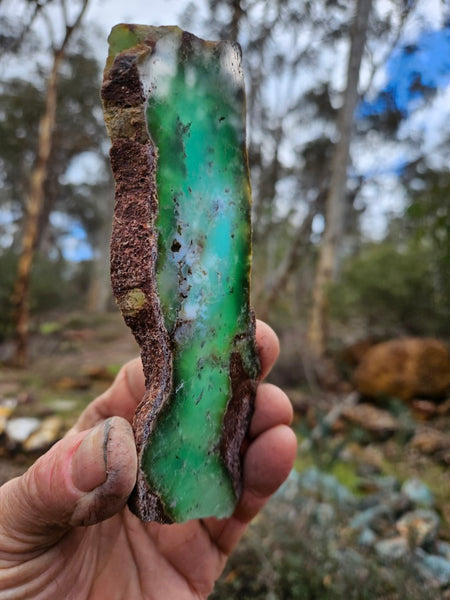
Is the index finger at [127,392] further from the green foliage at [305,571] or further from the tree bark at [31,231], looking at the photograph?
the tree bark at [31,231]

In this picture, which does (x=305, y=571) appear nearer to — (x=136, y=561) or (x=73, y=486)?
(x=136, y=561)

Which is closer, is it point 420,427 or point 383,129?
point 420,427

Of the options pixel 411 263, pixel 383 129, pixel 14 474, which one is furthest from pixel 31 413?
pixel 383 129

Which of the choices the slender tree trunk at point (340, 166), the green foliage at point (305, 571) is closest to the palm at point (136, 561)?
the green foliage at point (305, 571)

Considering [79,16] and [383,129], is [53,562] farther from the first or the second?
[383,129]

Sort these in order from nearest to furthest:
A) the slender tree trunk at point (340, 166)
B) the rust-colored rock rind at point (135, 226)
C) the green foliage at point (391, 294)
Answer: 1. the rust-colored rock rind at point (135, 226)
2. the green foliage at point (391, 294)
3. the slender tree trunk at point (340, 166)

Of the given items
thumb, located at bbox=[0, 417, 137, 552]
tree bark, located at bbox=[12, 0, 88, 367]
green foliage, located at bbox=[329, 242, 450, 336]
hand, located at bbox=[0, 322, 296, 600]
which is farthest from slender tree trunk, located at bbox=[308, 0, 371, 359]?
thumb, located at bbox=[0, 417, 137, 552]

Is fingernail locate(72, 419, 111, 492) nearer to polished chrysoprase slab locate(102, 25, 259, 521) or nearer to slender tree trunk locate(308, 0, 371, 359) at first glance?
polished chrysoprase slab locate(102, 25, 259, 521)
